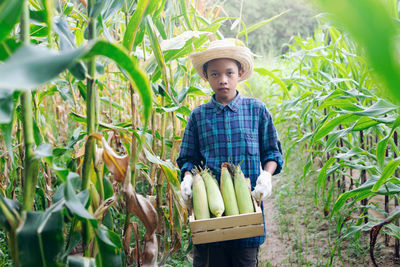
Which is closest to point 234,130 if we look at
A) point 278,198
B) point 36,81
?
point 36,81

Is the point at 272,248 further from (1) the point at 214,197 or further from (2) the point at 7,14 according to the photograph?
(2) the point at 7,14

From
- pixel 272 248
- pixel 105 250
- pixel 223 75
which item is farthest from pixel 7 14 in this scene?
pixel 272 248

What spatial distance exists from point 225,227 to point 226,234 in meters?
0.03

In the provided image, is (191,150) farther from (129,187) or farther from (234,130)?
(129,187)

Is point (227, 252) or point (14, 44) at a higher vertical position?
point (14, 44)

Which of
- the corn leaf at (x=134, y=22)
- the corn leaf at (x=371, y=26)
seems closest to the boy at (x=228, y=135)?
the corn leaf at (x=134, y=22)

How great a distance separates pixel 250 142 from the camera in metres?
1.54

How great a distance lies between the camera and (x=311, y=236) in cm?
240

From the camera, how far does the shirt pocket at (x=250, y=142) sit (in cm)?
154

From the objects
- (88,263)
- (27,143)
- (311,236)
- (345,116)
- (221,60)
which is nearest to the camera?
(27,143)

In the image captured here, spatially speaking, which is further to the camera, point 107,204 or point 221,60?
point 221,60

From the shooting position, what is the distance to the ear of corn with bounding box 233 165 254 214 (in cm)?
128

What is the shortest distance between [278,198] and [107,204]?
2465 millimetres

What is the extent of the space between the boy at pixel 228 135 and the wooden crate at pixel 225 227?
0.29 m
